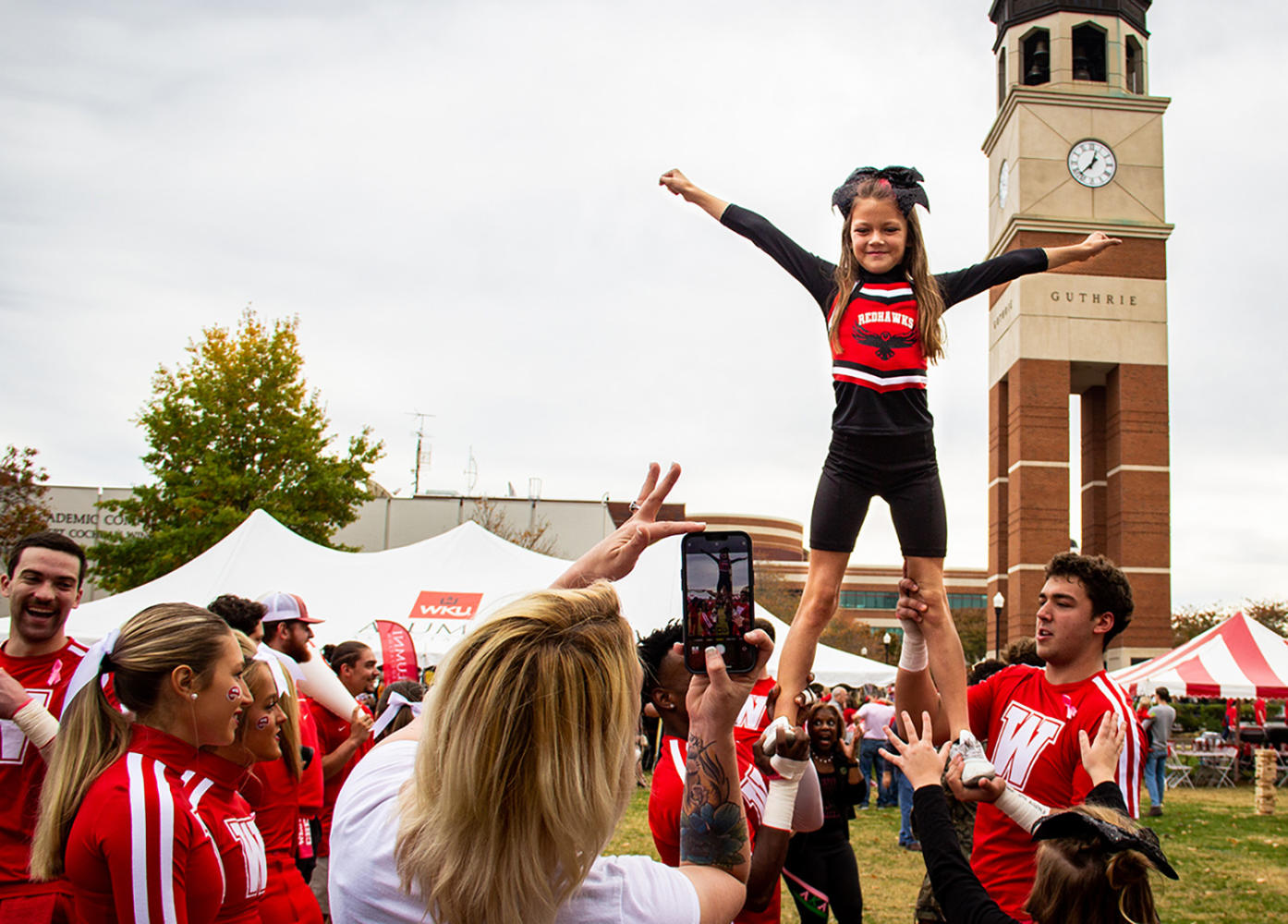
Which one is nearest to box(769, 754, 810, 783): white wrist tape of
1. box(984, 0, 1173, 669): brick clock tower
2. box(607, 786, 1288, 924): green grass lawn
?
box(607, 786, 1288, 924): green grass lawn

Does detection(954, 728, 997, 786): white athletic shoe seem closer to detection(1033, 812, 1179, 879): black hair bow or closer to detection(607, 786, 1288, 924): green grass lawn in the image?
detection(1033, 812, 1179, 879): black hair bow

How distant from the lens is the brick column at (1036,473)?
42.1m

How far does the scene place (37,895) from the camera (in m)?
3.78

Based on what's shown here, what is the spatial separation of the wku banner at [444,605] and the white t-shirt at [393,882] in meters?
13.5

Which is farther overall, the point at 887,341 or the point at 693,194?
the point at 693,194

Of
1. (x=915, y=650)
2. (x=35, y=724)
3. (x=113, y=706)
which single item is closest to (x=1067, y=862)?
(x=915, y=650)

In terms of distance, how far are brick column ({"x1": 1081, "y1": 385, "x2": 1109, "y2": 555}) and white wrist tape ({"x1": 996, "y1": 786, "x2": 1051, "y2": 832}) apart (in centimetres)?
4505

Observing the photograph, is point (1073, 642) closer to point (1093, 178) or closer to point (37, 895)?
point (37, 895)

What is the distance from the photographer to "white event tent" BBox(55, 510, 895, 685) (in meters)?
14.7

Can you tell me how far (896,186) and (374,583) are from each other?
43.8ft

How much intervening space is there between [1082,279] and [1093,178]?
403cm

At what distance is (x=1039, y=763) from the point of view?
3.65m

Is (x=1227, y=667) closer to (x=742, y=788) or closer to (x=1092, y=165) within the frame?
(x=742, y=788)

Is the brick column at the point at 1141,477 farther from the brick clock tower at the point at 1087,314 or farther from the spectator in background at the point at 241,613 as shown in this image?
the spectator in background at the point at 241,613
